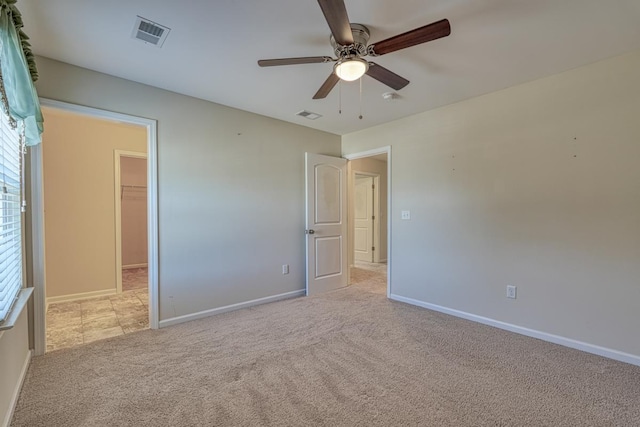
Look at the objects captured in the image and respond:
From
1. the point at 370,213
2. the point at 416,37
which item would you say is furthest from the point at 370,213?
the point at 416,37

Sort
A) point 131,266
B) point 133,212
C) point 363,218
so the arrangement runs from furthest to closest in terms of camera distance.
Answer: point 363,218
point 133,212
point 131,266

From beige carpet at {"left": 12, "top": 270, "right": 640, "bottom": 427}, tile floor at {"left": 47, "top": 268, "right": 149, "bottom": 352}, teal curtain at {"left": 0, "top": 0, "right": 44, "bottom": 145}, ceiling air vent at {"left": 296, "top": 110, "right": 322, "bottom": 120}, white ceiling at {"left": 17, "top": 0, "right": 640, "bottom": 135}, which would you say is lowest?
tile floor at {"left": 47, "top": 268, "right": 149, "bottom": 352}

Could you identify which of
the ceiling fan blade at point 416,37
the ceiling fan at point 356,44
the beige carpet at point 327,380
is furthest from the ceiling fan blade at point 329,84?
the beige carpet at point 327,380

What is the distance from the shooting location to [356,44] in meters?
1.82

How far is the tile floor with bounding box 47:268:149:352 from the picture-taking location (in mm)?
2818

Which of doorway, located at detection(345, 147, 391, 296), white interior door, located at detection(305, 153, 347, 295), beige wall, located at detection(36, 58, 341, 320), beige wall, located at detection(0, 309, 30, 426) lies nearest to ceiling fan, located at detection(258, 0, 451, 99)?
beige wall, located at detection(36, 58, 341, 320)

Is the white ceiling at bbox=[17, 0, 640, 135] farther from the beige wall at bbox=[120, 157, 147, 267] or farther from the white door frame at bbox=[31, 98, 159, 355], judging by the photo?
the beige wall at bbox=[120, 157, 147, 267]

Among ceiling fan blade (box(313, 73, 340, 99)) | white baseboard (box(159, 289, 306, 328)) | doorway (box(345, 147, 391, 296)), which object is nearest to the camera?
ceiling fan blade (box(313, 73, 340, 99))

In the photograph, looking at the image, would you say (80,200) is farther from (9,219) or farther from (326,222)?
(326,222)

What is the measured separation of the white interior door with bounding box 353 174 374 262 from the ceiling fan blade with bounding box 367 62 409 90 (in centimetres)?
474

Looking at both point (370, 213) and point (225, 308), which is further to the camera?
point (370, 213)

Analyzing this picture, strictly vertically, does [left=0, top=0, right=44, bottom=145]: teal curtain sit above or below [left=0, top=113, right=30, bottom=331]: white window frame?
above

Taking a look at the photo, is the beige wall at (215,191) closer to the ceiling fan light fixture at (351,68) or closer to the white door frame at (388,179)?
the white door frame at (388,179)

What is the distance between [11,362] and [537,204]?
13.6ft
